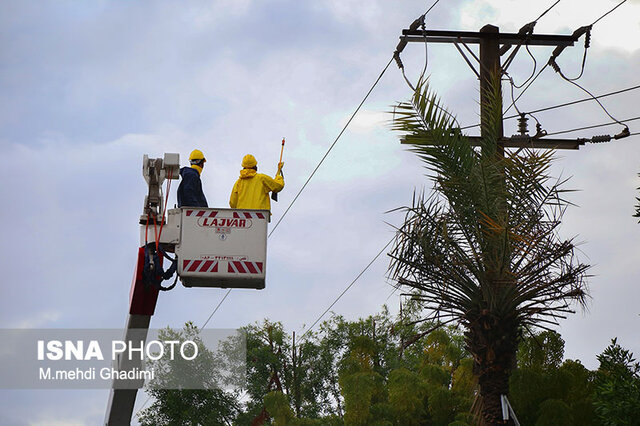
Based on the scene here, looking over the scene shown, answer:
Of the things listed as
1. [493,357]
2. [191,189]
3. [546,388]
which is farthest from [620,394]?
[191,189]

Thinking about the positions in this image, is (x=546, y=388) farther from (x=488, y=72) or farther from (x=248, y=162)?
(x=248, y=162)

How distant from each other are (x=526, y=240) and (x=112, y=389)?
715 cm

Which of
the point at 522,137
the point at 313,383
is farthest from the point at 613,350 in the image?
A: the point at 313,383

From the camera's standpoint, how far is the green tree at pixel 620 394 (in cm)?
1074

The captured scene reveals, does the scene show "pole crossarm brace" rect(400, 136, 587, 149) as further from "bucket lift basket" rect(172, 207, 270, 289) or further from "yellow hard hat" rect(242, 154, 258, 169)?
"bucket lift basket" rect(172, 207, 270, 289)

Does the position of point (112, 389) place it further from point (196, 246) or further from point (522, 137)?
point (522, 137)

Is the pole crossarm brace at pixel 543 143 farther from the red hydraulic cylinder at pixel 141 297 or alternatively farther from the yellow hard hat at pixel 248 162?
the red hydraulic cylinder at pixel 141 297

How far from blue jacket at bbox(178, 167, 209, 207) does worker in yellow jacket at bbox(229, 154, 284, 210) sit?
0.44m

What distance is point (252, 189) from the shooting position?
482 inches

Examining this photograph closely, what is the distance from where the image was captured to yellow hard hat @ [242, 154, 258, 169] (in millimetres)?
12484

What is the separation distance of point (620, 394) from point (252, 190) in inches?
199

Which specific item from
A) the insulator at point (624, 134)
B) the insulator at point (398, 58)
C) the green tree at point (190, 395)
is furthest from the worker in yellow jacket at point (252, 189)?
the green tree at point (190, 395)

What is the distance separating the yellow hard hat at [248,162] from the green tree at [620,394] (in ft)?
16.7

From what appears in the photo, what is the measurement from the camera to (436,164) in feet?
42.3
